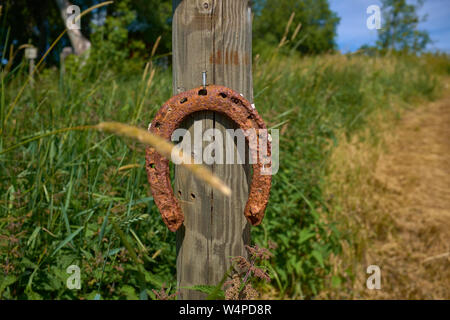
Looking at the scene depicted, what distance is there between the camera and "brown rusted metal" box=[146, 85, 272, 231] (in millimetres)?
1166

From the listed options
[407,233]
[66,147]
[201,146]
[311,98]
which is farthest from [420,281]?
[66,147]

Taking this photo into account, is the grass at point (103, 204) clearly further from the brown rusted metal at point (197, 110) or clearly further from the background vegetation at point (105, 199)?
the brown rusted metal at point (197, 110)

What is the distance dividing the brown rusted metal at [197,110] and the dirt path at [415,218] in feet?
6.24

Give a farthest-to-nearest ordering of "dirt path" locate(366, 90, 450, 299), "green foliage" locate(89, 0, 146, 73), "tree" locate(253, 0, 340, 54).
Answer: "tree" locate(253, 0, 340, 54) → "green foliage" locate(89, 0, 146, 73) → "dirt path" locate(366, 90, 450, 299)

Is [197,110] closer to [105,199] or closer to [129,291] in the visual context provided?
[105,199]

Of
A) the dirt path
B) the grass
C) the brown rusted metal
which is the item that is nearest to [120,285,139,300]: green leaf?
the grass

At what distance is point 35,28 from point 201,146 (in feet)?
58.9

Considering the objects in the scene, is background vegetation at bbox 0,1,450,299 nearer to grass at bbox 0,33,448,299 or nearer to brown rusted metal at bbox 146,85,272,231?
grass at bbox 0,33,448,299

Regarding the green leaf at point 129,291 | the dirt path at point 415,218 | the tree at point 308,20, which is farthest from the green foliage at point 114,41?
the tree at point 308,20

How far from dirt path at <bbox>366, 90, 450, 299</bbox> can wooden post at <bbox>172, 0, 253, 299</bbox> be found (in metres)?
1.87

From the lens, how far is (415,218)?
10.9 ft

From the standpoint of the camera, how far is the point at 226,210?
4.05ft

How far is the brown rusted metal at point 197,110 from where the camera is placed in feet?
3.83

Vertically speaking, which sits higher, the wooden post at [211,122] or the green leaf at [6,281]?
the wooden post at [211,122]
